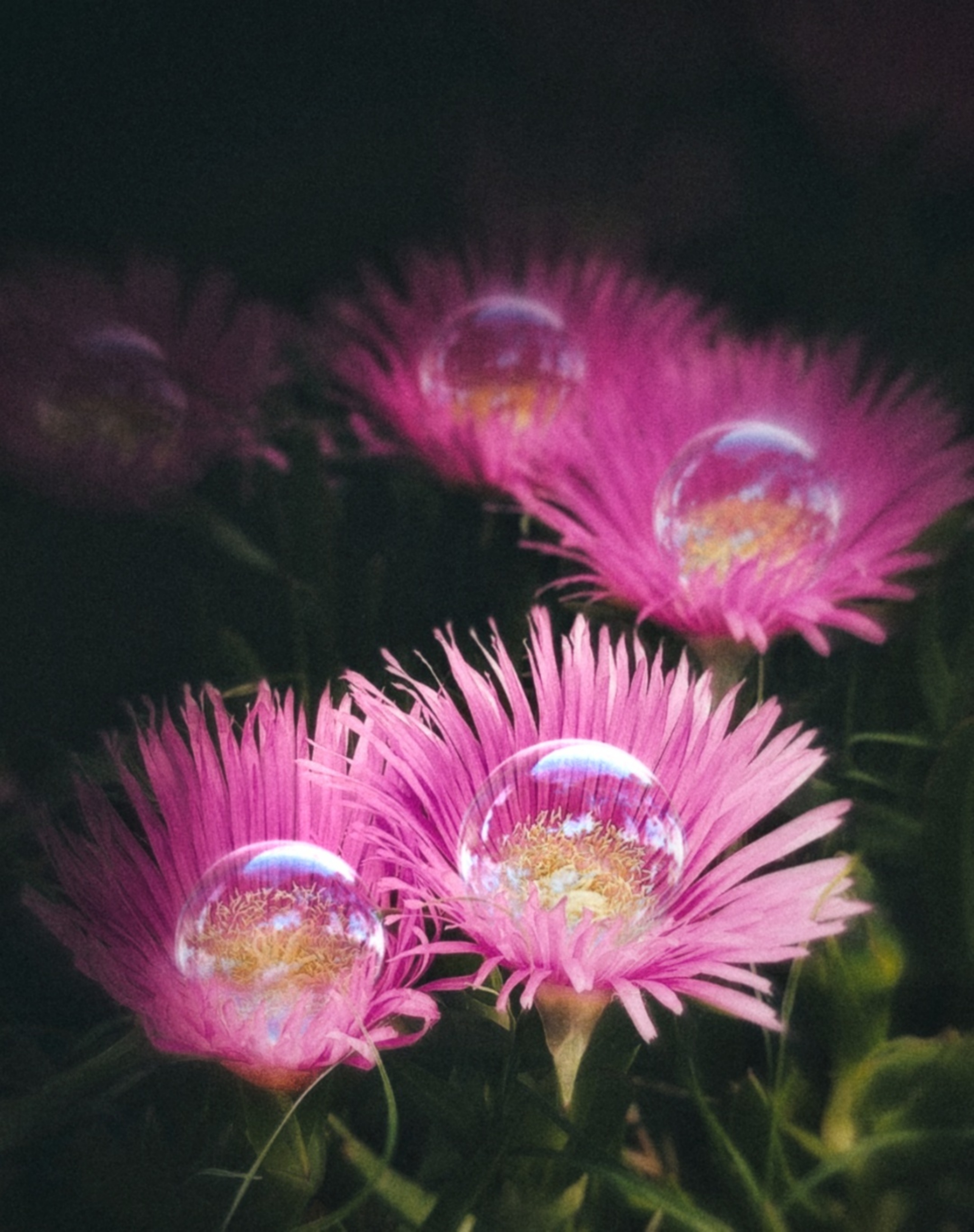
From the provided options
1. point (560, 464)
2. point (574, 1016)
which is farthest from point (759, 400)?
point (574, 1016)

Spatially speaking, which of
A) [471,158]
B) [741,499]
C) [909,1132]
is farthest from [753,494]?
[471,158]

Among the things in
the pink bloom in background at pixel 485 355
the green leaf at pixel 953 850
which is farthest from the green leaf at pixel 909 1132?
the pink bloom in background at pixel 485 355

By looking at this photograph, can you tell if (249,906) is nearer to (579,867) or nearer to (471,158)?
(579,867)

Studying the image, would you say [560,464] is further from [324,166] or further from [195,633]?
[324,166]

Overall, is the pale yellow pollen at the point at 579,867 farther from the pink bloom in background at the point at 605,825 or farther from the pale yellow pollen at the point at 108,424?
the pale yellow pollen at the point at 108,424

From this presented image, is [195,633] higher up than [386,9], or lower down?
lower down

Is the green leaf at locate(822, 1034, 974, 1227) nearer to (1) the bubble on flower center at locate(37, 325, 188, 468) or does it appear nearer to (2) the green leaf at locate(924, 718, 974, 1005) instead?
(2) the green leaf at locate(924, 718, 974, 1005)
